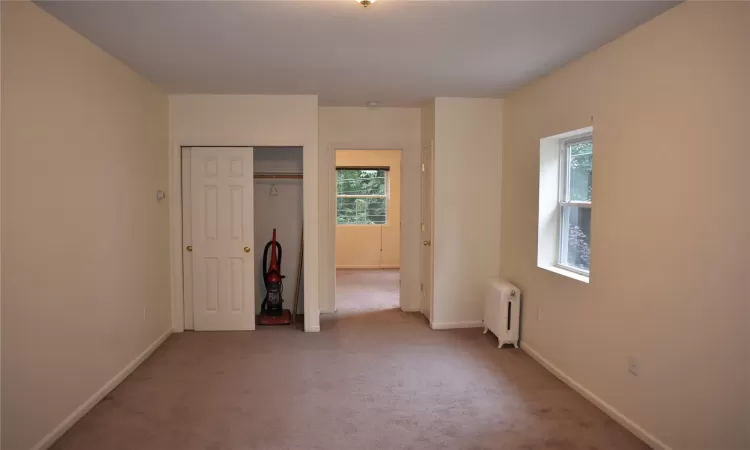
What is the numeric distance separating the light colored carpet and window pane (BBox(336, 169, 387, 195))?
528 cm

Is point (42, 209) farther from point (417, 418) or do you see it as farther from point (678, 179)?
point (678, 179)

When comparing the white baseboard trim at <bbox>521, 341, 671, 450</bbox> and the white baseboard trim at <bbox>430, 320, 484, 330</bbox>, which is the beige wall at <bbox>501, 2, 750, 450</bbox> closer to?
the white baseboard trim at <bbox>521, 341, 671, 450</bbox>

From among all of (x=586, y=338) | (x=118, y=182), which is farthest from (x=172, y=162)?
(x=586, y=338)

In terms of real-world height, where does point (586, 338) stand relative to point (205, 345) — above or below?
above

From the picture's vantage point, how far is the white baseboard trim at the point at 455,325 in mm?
5145

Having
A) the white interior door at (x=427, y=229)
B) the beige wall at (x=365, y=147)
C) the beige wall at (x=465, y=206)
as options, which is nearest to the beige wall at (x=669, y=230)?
the beige wall at (x=465, y=206)

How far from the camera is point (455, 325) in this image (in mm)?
5180

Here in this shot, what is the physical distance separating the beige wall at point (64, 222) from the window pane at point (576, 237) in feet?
11.8

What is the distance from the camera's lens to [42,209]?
2.67 meters

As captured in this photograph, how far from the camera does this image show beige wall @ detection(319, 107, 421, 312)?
5625mm

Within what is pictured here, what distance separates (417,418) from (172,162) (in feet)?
11.5

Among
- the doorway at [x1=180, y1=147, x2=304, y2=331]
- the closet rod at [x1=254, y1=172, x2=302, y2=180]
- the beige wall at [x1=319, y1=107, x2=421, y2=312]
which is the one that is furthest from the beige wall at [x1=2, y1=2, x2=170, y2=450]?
the beige wall at [x1=319, y1=107, x2=421, y2=312]

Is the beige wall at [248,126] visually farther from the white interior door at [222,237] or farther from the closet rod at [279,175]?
the closet rod at [279,175]

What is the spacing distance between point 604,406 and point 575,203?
155 centimetres
